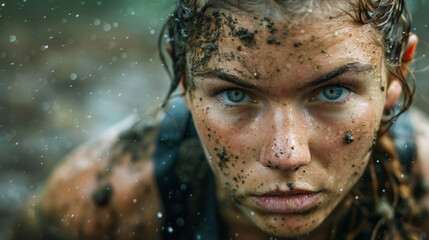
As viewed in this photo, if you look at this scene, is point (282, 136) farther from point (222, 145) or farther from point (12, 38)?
point (12, 38)

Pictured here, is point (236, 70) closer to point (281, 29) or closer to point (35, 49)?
point (281, 29)

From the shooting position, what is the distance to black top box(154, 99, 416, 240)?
7.08 feet

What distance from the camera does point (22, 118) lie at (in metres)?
4.40

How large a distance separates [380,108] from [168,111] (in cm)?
112

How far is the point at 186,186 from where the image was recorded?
220 cm

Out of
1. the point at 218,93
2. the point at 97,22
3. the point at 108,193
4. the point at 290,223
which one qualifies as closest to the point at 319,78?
the point at 218,93

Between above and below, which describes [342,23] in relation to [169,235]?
above

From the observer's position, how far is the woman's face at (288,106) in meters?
1.40

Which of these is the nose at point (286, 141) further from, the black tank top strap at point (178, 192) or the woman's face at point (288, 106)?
the black tank top strap at point (178, 192)

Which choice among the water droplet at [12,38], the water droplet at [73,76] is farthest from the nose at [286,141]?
the water droplet at [12,38]

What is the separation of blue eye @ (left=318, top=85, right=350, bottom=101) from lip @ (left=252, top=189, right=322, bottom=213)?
31 cm

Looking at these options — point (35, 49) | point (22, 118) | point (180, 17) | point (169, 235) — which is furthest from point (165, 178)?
point (35, 49)

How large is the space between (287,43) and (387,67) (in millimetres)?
459

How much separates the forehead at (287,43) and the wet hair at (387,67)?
3 cm
